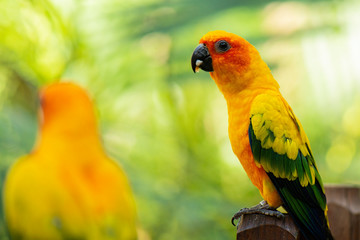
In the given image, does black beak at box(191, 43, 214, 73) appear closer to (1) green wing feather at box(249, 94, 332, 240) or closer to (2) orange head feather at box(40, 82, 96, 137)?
(1) green wing feather at box(249, 94, 332, 240)

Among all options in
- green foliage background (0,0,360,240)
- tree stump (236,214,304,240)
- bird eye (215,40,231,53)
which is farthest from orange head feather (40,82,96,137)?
tree stump (236,214,304,240)

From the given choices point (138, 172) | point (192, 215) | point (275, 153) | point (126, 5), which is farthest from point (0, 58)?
point (275, 153)

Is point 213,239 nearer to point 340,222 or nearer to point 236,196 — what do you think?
point 236,196

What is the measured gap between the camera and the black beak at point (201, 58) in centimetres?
93

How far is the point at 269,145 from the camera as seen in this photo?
880 mm

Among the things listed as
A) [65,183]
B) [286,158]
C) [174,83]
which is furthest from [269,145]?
[174,83]

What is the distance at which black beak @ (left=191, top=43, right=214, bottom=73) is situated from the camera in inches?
36.6

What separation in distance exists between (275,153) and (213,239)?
153 centimetres

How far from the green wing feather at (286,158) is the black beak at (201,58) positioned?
0.14 metres

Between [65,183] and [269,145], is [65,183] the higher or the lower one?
the lower one

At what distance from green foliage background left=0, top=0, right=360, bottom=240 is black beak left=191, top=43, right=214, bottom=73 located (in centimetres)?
104

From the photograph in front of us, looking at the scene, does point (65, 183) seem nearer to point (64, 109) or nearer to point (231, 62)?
point (64, 109)

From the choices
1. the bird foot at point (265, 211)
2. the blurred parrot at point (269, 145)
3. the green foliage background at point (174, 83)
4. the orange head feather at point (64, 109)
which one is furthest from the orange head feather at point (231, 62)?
the green foliage background at point (174, 83)

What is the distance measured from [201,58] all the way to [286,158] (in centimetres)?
28
